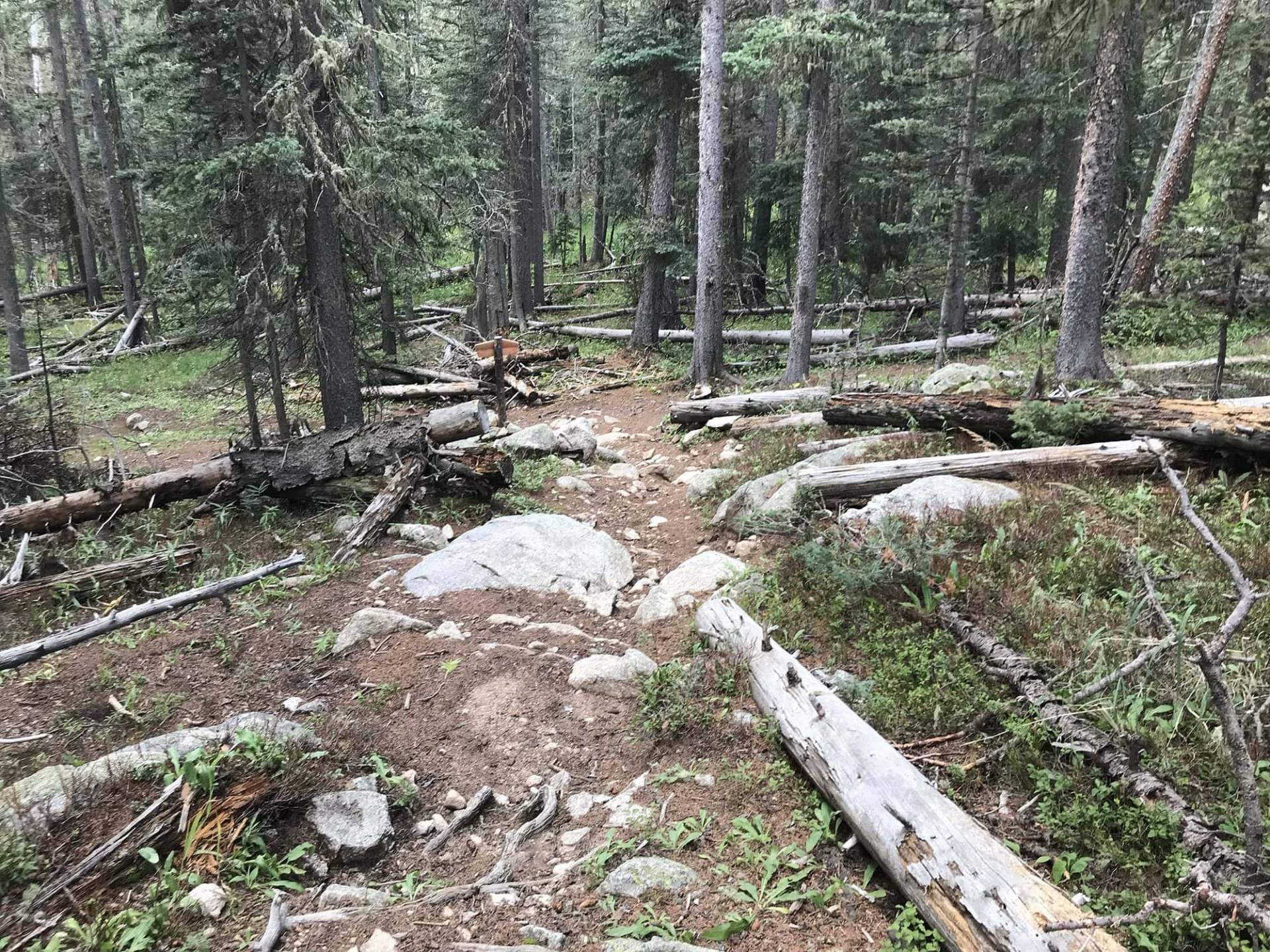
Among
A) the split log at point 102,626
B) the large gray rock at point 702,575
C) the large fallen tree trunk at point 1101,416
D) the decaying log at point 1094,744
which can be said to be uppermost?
the large fallen tree trunk at point 1101,416

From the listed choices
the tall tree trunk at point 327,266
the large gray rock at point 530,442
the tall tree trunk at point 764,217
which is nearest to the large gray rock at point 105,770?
the tall tree trunk at point 327,266

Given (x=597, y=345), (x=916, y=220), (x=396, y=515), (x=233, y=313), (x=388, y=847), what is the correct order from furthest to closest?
(x=597, y=345)
(x=916, y=220)
(x=233, y=313)
(x=396, y=515)
(x=388, y=847)

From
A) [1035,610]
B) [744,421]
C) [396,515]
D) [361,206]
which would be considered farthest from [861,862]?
[361,206]

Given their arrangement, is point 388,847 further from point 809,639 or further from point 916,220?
point 916,220

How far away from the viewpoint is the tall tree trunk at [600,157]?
27222 millimetres

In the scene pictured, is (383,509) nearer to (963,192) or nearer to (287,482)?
(287,482)

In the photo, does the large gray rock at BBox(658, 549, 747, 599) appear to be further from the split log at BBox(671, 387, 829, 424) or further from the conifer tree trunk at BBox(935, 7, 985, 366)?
the conifer tree trunk at BBox(935, 7, 985, 366)

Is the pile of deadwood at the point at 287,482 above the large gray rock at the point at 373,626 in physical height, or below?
above

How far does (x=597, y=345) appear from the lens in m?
23.0

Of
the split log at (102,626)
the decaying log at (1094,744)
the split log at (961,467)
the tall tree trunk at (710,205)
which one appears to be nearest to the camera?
the decaying log at (1094,744)

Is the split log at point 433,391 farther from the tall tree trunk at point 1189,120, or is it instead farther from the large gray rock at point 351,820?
the tall tree trunk at point 1189,120

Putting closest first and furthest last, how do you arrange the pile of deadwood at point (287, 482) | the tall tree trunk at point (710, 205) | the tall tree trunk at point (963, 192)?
the pile of deadwood at point (287, 482)
the tall tree trunk at point (710, 205)
the tall tree trunk at point (963, 192)

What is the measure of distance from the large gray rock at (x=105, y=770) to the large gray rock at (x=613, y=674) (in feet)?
6.44

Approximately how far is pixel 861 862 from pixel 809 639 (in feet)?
6.88
